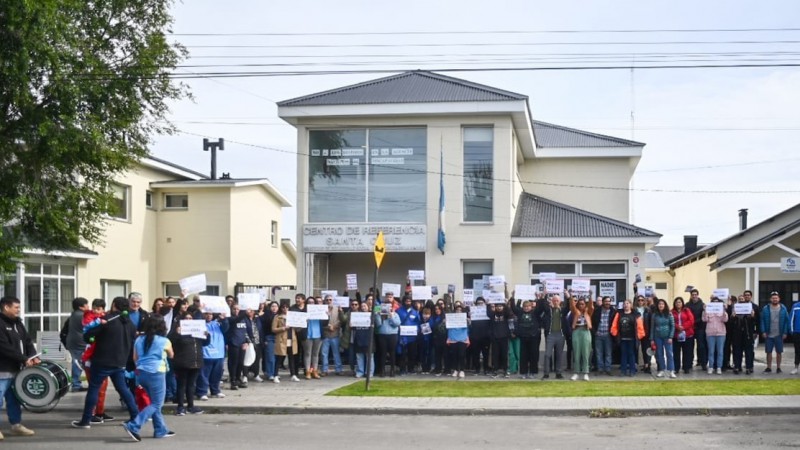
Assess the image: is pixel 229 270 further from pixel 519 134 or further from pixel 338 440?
pixel 338 440

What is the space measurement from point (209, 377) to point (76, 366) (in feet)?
9.13

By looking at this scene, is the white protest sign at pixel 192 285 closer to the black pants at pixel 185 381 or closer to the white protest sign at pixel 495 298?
the black pants at pixel 185 381

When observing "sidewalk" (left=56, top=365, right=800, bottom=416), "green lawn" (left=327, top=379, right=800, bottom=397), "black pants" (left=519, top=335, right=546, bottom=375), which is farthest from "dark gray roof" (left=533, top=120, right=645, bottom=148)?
"sidewalk" (left=56, top=365, right=800, bottom=416)

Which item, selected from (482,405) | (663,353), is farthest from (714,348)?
(482,405)

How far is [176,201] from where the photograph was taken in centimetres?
3809

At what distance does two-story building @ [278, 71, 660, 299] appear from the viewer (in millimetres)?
27547

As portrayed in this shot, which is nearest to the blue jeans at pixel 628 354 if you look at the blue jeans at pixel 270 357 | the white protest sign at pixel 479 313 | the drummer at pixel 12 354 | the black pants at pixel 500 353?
the black pants at pixel 500 353

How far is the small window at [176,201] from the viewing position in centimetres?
3794

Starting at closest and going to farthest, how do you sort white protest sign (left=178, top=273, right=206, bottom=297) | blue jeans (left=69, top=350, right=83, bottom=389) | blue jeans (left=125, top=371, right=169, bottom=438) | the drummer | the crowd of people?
1. blue jeans (left=125, top=371, right=169, bottom=438)
2. the drummer
3. blue jeans (left=69, top=350, right=83, bottom=389)
4. white protest sign (left=178, top=273, right=206, bottom=297)
5. the crowd of people

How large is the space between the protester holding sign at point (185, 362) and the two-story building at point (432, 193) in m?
11.9

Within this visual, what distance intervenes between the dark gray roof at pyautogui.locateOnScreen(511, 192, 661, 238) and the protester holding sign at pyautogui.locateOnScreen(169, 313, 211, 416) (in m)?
13.9

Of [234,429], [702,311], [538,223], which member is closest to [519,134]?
[538,223]

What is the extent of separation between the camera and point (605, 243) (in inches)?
1094

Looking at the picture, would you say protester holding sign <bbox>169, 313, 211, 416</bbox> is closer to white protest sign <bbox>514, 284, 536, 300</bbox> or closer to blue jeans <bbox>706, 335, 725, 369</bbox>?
white protest sign <bbox>514, 284, 536, 300</bbox>
